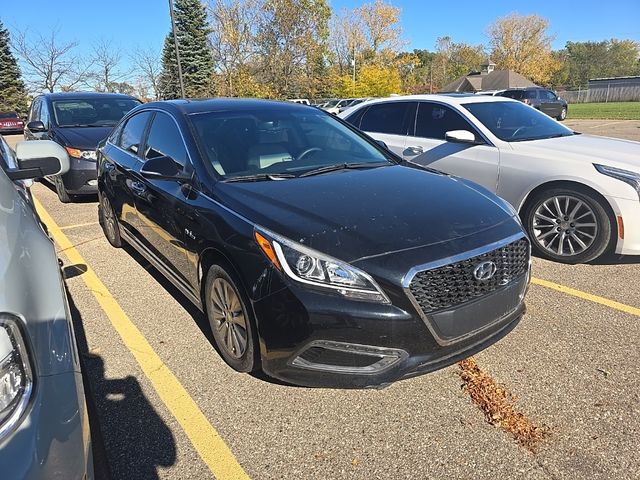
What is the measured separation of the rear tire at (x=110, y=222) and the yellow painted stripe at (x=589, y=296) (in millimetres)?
4129

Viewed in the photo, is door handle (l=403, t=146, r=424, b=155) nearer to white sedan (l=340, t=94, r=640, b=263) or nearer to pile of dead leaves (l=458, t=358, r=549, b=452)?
white sedan (l=340, t=94, r=640, b=263)

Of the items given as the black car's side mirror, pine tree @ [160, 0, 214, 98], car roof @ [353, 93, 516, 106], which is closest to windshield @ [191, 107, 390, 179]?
the black car's side mirror

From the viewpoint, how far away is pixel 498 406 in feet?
8.38

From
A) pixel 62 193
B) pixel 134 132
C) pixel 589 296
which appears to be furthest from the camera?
pixel 62 193

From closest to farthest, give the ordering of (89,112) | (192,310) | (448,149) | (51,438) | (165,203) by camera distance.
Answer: (51,438) → (165,203) → (192,310) → (448,149) → (89,112)

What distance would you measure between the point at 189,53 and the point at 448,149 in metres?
42.0

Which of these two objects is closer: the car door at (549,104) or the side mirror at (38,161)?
the side mirror at (38,161)

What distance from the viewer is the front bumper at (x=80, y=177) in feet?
23.0

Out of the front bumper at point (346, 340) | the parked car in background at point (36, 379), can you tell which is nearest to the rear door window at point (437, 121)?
the front bumper at point (346, 340)

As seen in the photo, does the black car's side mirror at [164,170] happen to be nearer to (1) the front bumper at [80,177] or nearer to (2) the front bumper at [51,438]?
(2) the front bumper at [51,438]

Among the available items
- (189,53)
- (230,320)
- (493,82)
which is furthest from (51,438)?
(493,82)

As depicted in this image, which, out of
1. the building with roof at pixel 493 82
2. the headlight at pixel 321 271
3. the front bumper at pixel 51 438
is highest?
the building with roof at pixel 493 82

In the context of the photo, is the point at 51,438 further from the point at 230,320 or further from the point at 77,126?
the point at 77,126

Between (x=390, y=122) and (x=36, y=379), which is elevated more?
(x=390, y=122)
